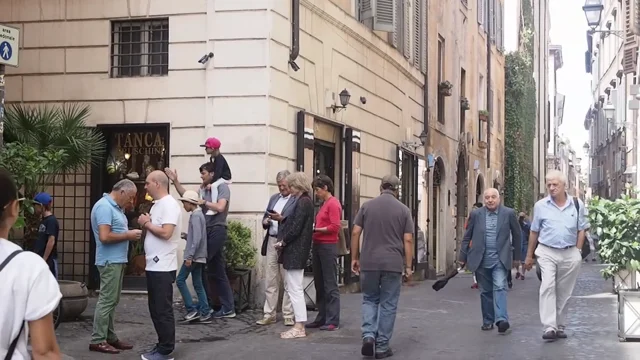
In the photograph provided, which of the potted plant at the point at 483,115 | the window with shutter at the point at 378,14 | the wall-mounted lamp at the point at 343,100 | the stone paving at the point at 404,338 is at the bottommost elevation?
the stone paving at the point at 404,338

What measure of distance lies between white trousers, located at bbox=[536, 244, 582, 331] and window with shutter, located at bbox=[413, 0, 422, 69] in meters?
11.4

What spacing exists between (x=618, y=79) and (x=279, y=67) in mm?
30165

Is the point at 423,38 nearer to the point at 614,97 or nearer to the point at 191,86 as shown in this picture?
the point at 191,86

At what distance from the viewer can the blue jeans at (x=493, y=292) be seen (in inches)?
407

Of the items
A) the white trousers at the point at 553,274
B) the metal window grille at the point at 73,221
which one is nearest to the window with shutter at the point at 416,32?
the metal window grille at the point at 73,221

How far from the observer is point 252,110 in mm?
11906

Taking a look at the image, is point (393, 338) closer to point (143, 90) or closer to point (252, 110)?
point (252, 110)

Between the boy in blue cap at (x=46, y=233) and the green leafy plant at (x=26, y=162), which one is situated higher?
the green leafy plant at (x=26, y=162)

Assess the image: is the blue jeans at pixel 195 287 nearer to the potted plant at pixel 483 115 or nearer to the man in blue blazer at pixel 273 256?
the man in blue blazer at pixel 273 256

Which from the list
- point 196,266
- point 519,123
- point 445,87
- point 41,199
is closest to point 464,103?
point 445,87

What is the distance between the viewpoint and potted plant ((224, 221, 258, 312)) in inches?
453

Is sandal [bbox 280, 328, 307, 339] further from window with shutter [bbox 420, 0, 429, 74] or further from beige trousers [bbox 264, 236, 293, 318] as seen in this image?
window with shutter [bbox 420, 0, 429, 74]

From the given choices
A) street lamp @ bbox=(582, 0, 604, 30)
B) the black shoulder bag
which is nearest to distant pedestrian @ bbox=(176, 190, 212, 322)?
the black shoulder bag

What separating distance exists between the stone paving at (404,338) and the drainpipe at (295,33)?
3.40 metres
